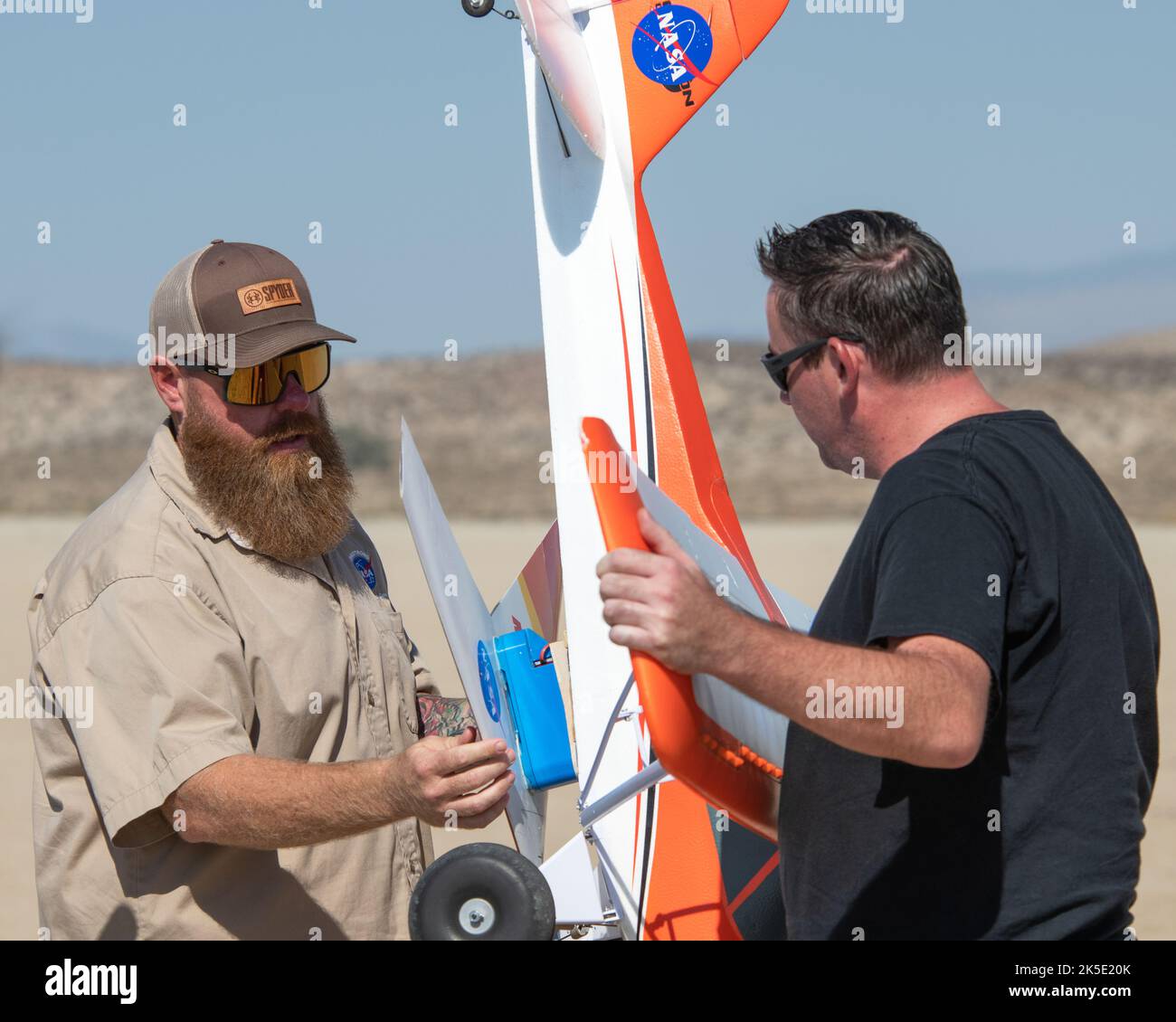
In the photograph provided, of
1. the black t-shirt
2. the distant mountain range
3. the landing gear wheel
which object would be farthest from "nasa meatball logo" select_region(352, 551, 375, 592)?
the distant mountain range

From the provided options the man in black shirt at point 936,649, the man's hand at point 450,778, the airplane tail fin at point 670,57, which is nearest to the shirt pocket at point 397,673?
the man's hand at point 450,778

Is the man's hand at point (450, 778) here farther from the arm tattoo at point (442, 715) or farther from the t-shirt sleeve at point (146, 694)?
the arm tattoo at point (442, 715)

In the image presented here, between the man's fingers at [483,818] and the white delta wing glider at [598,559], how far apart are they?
Answer: 6 centimetres

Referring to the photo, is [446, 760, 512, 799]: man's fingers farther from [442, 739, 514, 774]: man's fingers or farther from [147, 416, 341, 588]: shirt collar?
[147, 416, 341, 588]: shirt collar

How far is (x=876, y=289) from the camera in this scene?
2.44 metres

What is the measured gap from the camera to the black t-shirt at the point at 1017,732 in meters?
2.14

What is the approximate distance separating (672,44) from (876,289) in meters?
2.34

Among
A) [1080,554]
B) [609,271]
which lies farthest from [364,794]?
[609,271]

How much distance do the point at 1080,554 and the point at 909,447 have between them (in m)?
0.36

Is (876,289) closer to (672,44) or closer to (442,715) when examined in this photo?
(442,715)

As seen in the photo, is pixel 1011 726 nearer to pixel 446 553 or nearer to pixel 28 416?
pixel 446 553

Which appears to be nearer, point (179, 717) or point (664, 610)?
point (664, 610)

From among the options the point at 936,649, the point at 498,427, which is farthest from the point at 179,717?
the point at 498,427

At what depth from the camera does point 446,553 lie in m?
3.41
